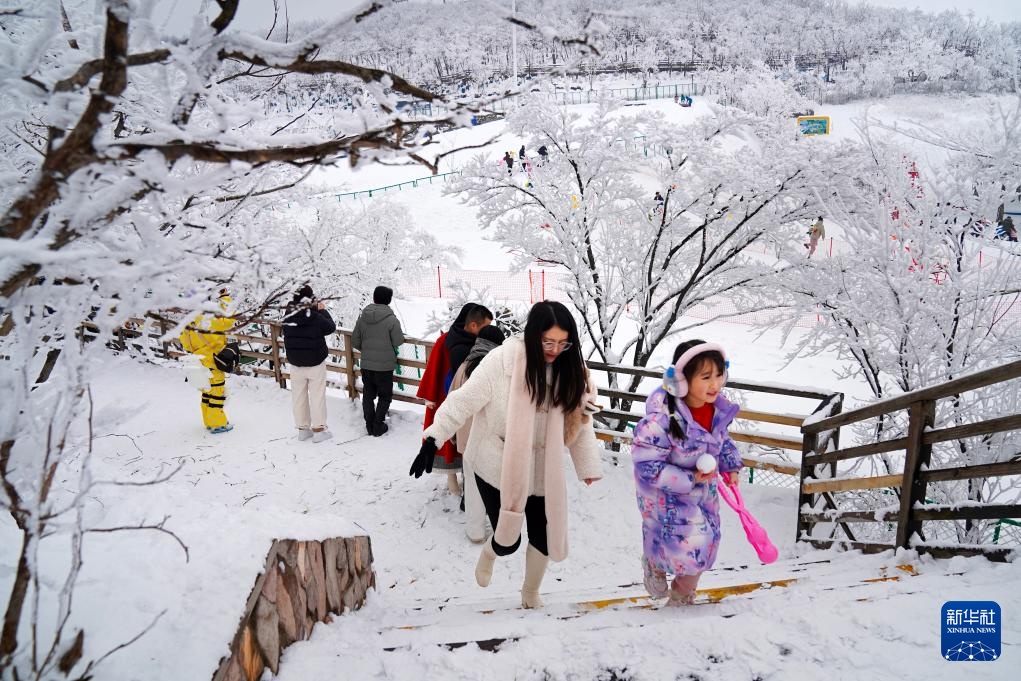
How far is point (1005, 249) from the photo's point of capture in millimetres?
6570

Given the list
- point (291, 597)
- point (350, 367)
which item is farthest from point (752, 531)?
A: point (350, 367)

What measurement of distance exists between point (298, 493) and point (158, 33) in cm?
484

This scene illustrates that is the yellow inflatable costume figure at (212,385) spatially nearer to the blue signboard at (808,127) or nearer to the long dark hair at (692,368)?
the long dark hair at (692,368)

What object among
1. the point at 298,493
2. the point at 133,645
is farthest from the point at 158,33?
the point at 298,493

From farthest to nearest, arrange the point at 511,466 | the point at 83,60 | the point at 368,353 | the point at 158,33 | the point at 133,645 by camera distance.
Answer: the point at 368,353, the point at 511,466, the point at 133,645, the point at 83,60, the point at 158,33

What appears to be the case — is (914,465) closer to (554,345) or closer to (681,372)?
(681,372)

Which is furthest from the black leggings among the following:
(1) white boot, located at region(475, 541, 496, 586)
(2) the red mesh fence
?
(2) the red mesh fence

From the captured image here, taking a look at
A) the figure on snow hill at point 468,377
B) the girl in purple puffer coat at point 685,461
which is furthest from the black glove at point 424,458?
the girl in purple puffer coat at point 685,461

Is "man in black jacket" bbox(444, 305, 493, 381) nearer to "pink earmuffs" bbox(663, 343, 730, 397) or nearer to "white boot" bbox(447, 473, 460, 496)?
"white boot" bbox(447, 473, 460, 496)

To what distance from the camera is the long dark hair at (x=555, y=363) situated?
2.81 metres

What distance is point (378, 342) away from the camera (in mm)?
Result: 6125

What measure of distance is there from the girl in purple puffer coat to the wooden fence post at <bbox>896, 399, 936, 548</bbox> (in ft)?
3.83

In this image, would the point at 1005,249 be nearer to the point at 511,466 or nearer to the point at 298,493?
the point at 511,466

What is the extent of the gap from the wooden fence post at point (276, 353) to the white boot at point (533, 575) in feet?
20.2
